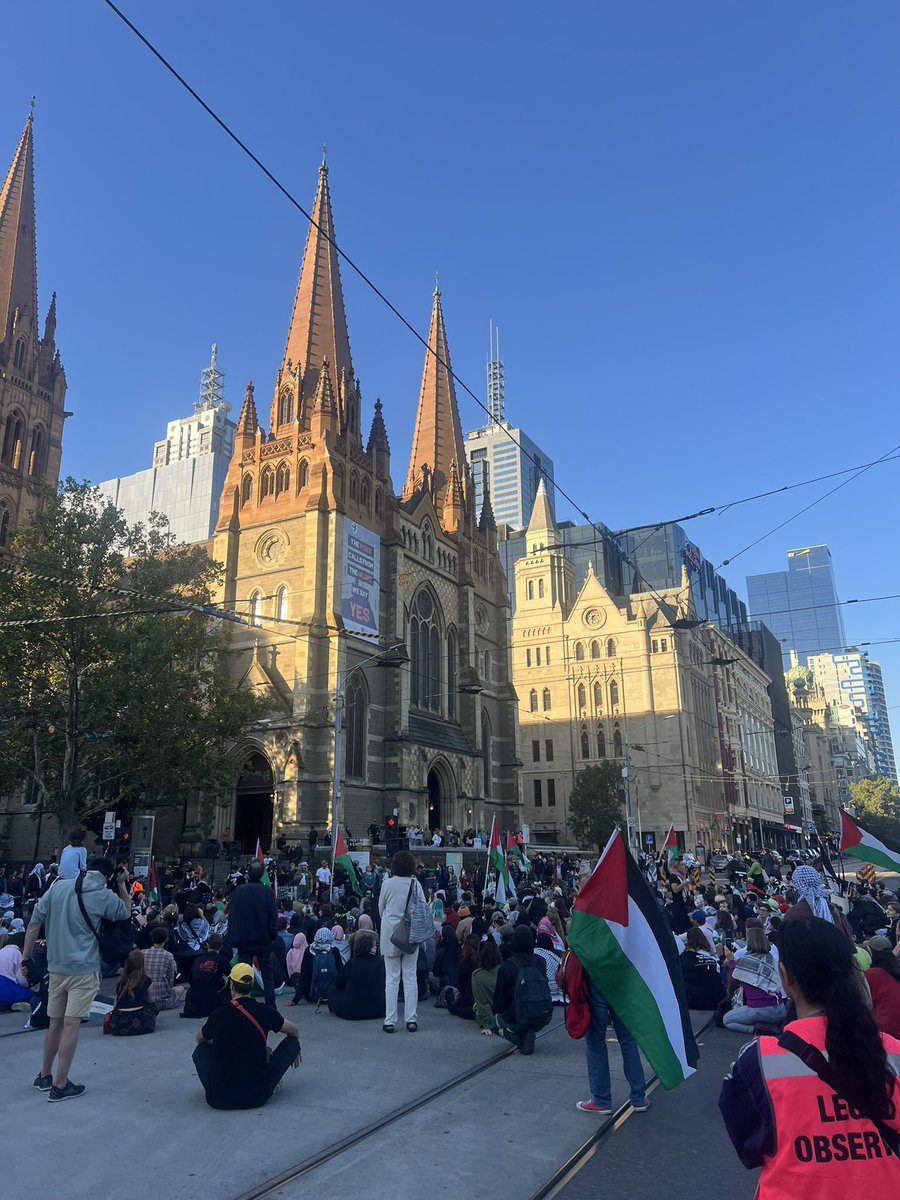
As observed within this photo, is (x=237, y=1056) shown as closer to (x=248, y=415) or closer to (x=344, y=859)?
(x=344, y=859)

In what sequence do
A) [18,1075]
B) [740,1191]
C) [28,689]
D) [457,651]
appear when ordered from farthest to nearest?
[457,651] < [28,689] < [18,1075] < [740,1191]

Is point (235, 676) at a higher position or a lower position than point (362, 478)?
lower

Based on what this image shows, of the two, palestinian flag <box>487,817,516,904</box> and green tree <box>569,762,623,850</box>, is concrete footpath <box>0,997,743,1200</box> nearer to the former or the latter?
palestinian flag <box>487,817,516,904</box>

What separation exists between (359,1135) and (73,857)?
4.54 m

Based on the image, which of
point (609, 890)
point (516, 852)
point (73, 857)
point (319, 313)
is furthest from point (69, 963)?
point (319, 313)

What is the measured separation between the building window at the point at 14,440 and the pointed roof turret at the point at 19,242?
4.63 meters

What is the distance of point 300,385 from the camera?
43125 mm

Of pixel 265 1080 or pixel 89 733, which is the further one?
pixel 89 733

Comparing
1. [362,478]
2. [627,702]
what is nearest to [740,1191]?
[362,478]

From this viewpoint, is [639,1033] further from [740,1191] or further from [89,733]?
[89,733]

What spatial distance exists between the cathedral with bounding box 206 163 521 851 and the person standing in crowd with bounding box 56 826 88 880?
2117 centimetres

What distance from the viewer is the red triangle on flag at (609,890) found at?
6.27 m

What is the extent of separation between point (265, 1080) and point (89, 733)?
22933mm

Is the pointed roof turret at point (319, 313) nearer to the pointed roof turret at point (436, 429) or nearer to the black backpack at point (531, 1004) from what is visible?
the pointed roof turret at point (436, 429)
